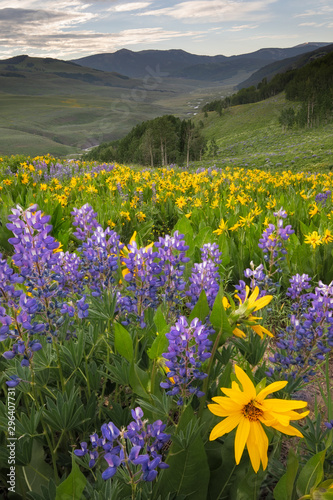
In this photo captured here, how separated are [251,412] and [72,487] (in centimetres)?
57

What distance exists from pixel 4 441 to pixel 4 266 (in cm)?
80

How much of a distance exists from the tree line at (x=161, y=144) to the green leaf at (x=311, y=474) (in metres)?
43.3

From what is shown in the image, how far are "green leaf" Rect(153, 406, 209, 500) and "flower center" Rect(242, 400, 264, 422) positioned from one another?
19 cm

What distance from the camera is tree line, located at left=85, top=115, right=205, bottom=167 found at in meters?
49.6

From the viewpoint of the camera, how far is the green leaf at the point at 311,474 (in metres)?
1.08

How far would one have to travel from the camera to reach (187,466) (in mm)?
1251

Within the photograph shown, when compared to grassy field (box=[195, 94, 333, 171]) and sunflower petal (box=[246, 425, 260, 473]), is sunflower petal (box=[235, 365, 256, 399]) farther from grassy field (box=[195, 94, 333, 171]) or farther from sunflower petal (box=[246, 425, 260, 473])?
grassy field (box=[195, 94, 333, 171])

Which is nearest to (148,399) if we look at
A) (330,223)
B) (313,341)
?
(313,341)

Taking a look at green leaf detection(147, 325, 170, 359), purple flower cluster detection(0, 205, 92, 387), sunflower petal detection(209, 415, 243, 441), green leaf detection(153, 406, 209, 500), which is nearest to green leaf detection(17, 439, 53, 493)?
purple flower cluster detection(0, 205, 92, 387)

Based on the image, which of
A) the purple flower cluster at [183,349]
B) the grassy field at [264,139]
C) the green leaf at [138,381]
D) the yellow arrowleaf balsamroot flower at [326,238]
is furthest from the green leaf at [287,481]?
the grassy field at [264,139]

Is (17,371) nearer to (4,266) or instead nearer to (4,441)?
(4,441)

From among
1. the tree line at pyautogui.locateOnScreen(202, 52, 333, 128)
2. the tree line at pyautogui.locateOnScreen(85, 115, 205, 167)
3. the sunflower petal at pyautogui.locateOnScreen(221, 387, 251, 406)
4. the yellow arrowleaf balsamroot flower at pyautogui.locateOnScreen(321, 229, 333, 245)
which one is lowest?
the yellow arrowleaf balsamroot flower at pyautogui.locateOnScreen(321, 229, 333, 245)

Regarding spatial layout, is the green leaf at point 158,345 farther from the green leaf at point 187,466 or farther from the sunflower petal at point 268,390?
the sunflower petal at point 268,390

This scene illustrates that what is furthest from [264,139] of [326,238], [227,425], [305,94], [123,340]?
[227,425]
